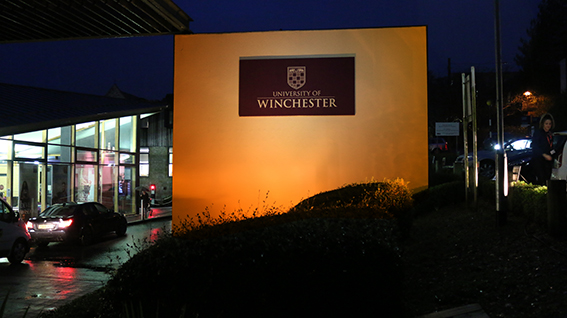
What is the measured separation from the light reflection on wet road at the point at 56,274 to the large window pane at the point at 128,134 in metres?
10.2

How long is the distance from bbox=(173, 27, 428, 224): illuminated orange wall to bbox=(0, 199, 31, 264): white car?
425 centimetres

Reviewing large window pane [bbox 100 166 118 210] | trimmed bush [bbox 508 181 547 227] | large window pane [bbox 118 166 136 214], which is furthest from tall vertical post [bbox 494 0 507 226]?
large window pane [bbox 118 166 136 214]

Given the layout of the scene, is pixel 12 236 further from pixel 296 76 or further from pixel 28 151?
pixel 296 76

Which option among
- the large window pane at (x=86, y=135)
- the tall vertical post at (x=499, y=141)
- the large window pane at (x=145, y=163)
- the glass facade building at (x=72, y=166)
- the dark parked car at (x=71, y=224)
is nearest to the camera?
the tall vertical post at (x=499, y=141)

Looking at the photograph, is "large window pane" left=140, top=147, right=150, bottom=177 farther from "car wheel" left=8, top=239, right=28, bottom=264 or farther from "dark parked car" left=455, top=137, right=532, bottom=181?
"car wheel" left=8, top=239, right=28, bottom=264

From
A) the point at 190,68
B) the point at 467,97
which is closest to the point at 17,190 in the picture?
the point at 190,68

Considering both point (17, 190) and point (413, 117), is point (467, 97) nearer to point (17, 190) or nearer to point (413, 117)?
point (413, 117)

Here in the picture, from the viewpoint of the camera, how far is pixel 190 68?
10.4 metres

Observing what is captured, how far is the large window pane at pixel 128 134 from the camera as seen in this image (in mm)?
25266

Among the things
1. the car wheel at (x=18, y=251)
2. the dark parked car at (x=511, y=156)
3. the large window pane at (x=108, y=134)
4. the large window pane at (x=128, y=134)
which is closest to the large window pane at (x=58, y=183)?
the large window pane at (x=108, y=134)

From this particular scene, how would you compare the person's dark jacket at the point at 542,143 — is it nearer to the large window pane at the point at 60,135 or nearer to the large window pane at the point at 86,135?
the large window pane at the point at 60,135

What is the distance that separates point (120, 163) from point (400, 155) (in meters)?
18.8

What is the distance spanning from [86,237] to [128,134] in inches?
445

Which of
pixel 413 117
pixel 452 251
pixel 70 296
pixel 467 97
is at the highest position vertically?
pixel 467 97
